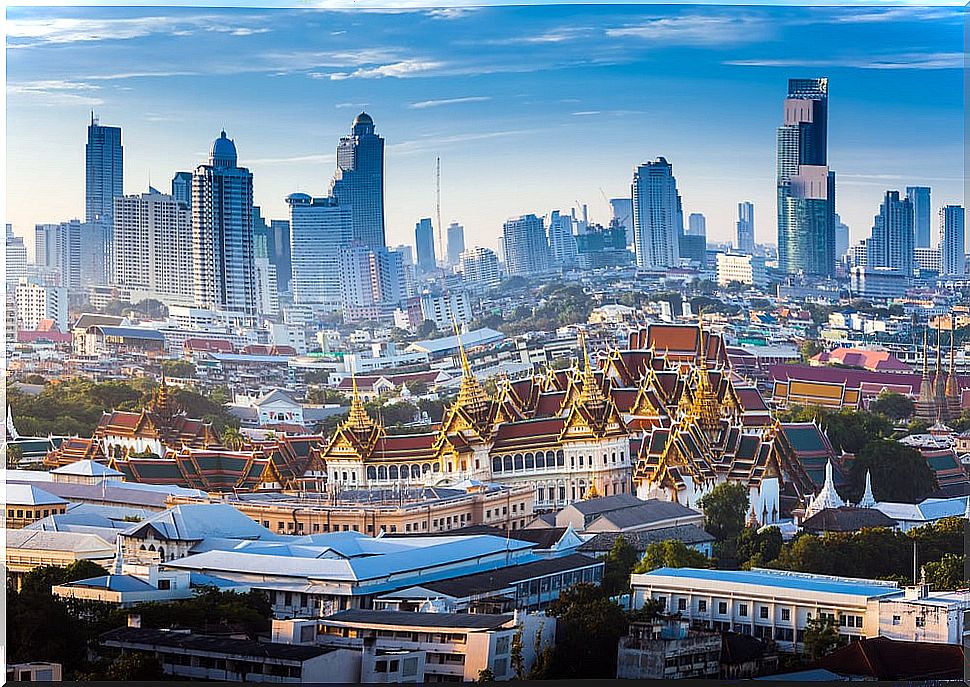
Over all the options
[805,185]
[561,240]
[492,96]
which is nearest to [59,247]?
[492,96]

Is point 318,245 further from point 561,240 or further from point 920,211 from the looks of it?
point 920,211

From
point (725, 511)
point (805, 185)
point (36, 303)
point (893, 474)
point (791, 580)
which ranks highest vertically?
point (805, 185)

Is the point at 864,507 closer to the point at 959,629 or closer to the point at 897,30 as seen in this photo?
the point at 959,629

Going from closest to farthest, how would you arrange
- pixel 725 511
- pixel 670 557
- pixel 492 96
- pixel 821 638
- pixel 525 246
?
pixel 821 638
pixel 670 557
pixel 492 96
pixel 725 511
pixel 525 246

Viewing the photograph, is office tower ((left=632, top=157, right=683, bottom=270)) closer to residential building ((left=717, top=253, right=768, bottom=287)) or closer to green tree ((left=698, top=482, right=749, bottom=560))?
residential building ((left=717, top=253, right=768, bottom=287))

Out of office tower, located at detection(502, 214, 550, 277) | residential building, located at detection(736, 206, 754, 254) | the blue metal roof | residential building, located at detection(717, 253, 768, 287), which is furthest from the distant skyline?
the blue metal roof

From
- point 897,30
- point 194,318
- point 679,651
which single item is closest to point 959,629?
point 679,651
